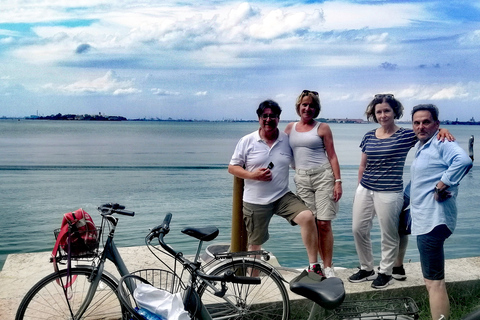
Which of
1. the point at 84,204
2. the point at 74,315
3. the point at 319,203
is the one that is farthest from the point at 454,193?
the point at 84,204

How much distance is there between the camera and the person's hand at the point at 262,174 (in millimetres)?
4598

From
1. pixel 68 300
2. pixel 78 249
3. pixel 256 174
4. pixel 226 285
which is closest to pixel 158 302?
pixel 226 285

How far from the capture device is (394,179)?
14.9 ft

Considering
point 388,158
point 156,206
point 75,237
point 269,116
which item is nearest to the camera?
point 75,237

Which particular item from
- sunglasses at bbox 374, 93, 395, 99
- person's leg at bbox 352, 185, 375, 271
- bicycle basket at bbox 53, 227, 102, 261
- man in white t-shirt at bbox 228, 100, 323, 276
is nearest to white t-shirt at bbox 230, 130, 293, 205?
man in white t-shirt at bbox 228, 100, 323, 276

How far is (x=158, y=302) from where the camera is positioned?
9.54 ft

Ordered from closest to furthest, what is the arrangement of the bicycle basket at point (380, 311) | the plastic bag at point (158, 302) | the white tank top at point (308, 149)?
the plastic bag at point (158, 302), the bicycle basket at point (380, 311), the white tank top at point (308, 149)

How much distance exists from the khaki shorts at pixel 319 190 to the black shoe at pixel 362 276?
59 centimetres

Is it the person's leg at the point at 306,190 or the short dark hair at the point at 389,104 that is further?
the person's leg at the point at 306,190

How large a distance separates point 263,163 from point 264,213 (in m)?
0.44

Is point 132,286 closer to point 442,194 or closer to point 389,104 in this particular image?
point 442,194

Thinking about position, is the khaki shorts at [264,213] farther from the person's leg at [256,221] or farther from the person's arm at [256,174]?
the person's arm at [256,174]

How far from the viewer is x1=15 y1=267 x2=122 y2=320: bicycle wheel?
364cm

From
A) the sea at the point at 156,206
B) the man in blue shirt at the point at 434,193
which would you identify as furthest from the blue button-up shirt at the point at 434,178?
the sea at the point at 156,206
